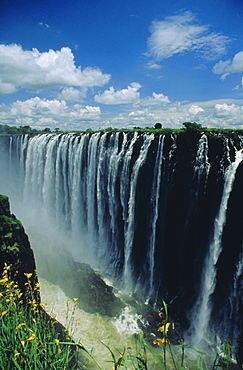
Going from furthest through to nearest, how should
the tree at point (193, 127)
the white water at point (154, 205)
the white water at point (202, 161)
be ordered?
the white water at point (154, 205) → the tree at point (193, 127) → the white water at point (202, 161)

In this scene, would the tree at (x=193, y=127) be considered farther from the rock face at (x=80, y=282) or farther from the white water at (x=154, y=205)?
the rock face at (x=80, y=282)

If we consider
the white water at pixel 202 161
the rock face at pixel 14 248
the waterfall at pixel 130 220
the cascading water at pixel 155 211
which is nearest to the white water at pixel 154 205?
the cascading water at pixel 155 211

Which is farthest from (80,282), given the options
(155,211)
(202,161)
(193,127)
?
(193,127)

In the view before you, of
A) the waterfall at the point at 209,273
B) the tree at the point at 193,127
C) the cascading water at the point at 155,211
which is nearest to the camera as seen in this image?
the waterfall at the point at 209,273

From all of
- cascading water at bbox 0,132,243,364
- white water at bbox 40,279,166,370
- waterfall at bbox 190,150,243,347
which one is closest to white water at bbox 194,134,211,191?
cascading water at bbox 0,132,243,364

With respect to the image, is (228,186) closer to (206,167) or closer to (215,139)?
(206,167)

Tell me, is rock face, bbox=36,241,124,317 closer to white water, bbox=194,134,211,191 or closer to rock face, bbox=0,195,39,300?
rock face, bbox=0,195,39,300

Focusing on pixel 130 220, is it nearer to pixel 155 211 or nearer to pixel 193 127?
pixel 155 211

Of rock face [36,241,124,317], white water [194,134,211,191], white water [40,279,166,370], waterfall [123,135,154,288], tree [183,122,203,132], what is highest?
tree [183,122,203,132]
